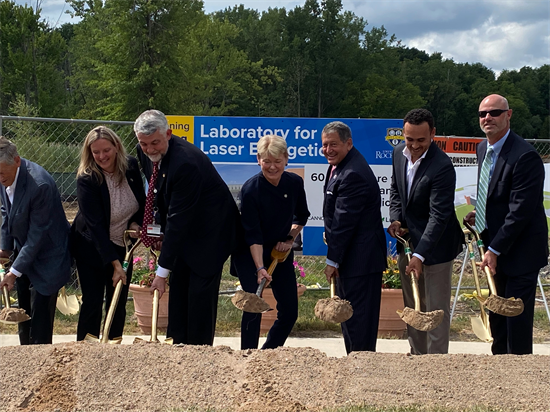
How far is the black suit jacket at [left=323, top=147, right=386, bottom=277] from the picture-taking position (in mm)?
4320

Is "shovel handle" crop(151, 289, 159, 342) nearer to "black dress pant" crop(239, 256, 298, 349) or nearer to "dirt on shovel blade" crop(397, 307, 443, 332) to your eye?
"black dress pant" crop(239, 256, 298, 349)

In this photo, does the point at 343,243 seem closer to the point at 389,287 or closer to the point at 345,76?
the point at 389,287

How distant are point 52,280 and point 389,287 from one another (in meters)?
3.47

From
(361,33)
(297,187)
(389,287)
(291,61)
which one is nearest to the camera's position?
(297,187)

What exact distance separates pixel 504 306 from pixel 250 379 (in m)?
1.95

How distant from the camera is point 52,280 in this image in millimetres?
4484

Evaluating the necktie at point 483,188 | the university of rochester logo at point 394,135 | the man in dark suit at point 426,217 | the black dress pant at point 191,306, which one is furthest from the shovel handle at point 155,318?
the university of rochester logo at point 394,135

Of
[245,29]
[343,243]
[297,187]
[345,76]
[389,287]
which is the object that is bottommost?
[389,287]

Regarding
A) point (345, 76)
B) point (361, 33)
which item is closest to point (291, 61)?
point (345, 76)

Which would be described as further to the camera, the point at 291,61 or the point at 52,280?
the point at 291,61

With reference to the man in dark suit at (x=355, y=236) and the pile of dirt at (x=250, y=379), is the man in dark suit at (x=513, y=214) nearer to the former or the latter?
the man in dark suit at (x=355, y=236)

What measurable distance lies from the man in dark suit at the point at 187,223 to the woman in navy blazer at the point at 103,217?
220 mm

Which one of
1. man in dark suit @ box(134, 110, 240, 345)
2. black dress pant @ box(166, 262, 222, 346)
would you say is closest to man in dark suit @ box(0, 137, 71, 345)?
man in dark suit @ box(134, 110, 240, 345)

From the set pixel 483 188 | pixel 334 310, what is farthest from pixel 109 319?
pixel 483 188
